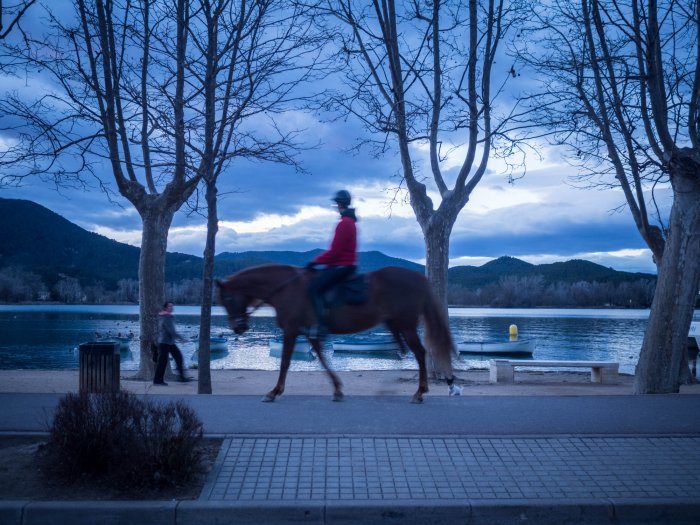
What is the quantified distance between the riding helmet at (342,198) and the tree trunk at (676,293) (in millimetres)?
7327

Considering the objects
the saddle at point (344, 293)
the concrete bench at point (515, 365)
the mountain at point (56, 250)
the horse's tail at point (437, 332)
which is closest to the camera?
the saddle at point (344, 293)

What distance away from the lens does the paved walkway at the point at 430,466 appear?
5348 millimetres

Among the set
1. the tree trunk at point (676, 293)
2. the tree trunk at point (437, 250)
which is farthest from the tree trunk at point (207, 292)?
the tree trunk at point (676, 293)

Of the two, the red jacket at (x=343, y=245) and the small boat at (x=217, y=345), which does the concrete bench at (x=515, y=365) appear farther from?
the small boat at (x=217, y=345)

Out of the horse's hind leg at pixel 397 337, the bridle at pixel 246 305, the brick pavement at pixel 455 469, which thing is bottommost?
the brick pavement at pixel 455 469

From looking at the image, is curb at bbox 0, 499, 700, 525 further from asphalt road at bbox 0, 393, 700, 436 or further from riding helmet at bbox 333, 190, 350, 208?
riding helmet at bbox 333, 190, 350, 208

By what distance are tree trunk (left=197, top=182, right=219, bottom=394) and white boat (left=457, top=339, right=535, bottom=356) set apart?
2567 cm

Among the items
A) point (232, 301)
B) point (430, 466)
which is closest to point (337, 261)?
point (232, 301)

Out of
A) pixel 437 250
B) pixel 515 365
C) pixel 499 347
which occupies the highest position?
pixel 437 250

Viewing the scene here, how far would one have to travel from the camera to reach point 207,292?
12938 mm

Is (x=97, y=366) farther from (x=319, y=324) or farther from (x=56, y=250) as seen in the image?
(x=56, y=250)

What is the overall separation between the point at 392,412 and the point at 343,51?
33.8 feet

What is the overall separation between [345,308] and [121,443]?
3.69 metres

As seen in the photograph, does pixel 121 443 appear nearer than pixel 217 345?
Yes
